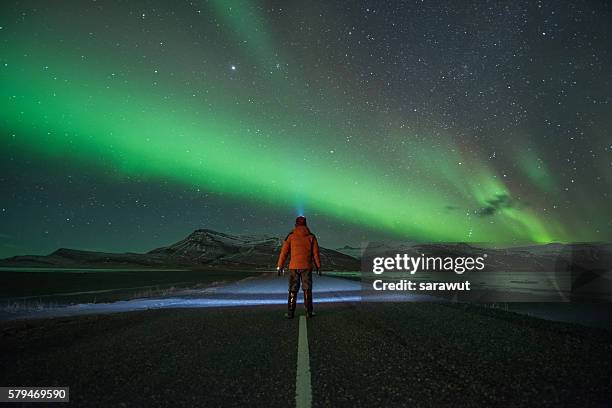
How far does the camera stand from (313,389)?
14.1ft

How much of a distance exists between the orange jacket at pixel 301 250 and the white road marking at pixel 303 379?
12.2 ft

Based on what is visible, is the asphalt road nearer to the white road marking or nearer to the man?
the white road marking

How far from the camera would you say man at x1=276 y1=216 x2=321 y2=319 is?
1092cm

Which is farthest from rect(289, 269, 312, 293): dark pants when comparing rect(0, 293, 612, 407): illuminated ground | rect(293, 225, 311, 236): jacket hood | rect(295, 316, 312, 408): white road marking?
rect(295, 316, 312, 408): white road marking

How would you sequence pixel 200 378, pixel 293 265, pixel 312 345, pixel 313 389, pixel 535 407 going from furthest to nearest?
pixel 293 265, pixel 312 345, pixel 200 378, pixel 313 389, pixel 535 407

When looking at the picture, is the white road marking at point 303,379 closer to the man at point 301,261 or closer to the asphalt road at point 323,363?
the asphalt road at point 323,363

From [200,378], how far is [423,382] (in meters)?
2.46

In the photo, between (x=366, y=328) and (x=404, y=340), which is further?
(x=366, y=328)

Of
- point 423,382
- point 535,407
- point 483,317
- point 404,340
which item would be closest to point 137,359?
point 423,382

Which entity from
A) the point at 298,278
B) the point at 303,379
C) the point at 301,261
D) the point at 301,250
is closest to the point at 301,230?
the point at 301,250

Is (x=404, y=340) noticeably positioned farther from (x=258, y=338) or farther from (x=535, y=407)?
(x=535, y=407)

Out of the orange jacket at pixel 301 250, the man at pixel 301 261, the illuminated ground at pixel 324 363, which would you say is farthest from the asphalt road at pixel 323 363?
the orange jacket at pixel 301 250

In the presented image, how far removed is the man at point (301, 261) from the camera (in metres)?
10.9

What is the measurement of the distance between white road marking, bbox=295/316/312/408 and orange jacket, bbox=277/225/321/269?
3.73 m
